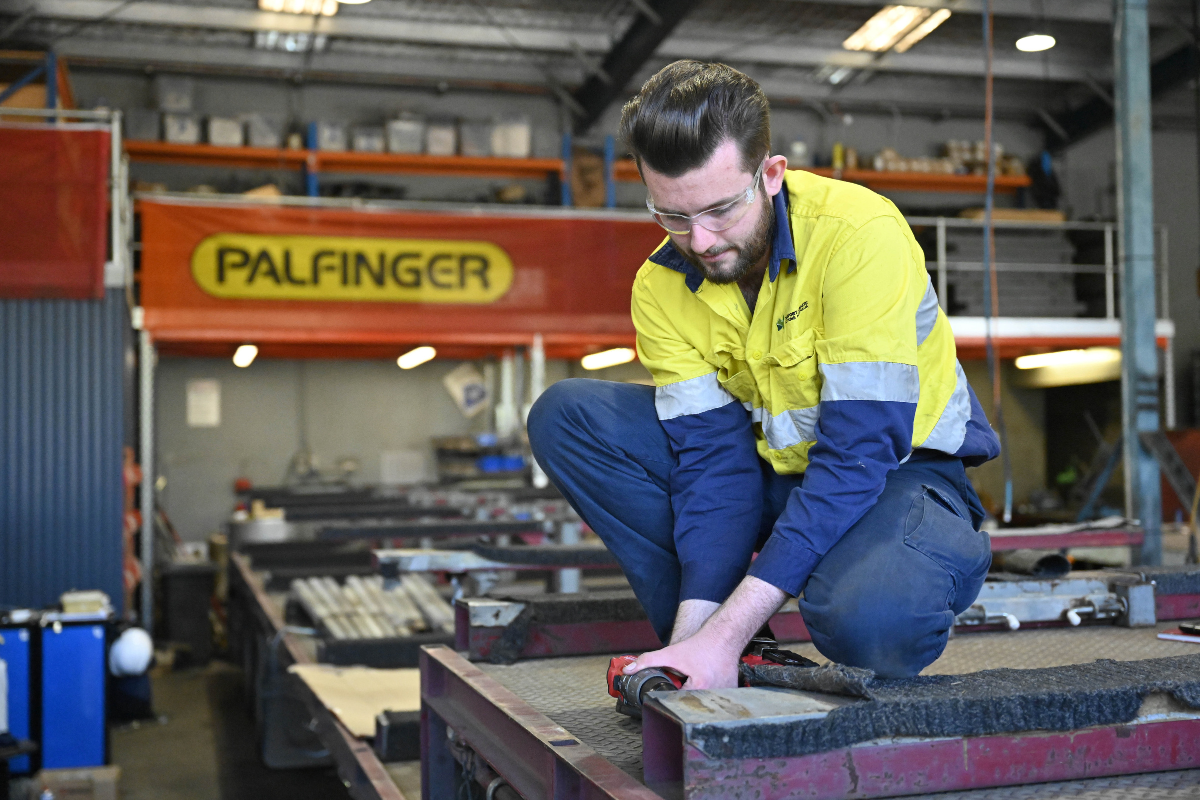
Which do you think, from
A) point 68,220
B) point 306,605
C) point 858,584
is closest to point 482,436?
point 68,220

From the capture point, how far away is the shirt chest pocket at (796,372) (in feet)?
4.85

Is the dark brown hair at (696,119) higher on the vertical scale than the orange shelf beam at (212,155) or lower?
lower

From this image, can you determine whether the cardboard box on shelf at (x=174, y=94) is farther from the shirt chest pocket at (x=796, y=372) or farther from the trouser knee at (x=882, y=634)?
the trouser knee at (x=882, y=634)

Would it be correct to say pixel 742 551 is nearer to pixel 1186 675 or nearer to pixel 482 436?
pixel 1186 675

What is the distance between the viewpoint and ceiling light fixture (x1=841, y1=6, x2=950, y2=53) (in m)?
8.66

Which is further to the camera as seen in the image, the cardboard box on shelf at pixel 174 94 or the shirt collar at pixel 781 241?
the cardboard box on shelf at pixel 174 94

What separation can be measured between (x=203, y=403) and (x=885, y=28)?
681 cm

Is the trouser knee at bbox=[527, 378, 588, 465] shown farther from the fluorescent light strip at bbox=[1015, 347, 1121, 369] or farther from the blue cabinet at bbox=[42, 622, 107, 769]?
the fluorescent light strip at bbox=[1015, 347, 1121, 369]

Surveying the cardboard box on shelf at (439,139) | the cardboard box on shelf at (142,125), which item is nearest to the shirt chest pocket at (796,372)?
the cardboard box on shelf at (439,139)

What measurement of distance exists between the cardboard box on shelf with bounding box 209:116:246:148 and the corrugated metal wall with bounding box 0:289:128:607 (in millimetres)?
3893

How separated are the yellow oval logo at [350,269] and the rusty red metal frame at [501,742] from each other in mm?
5773

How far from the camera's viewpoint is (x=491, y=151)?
958 cm

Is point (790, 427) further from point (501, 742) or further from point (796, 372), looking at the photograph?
point (501, 742)

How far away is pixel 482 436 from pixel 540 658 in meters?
7.04
